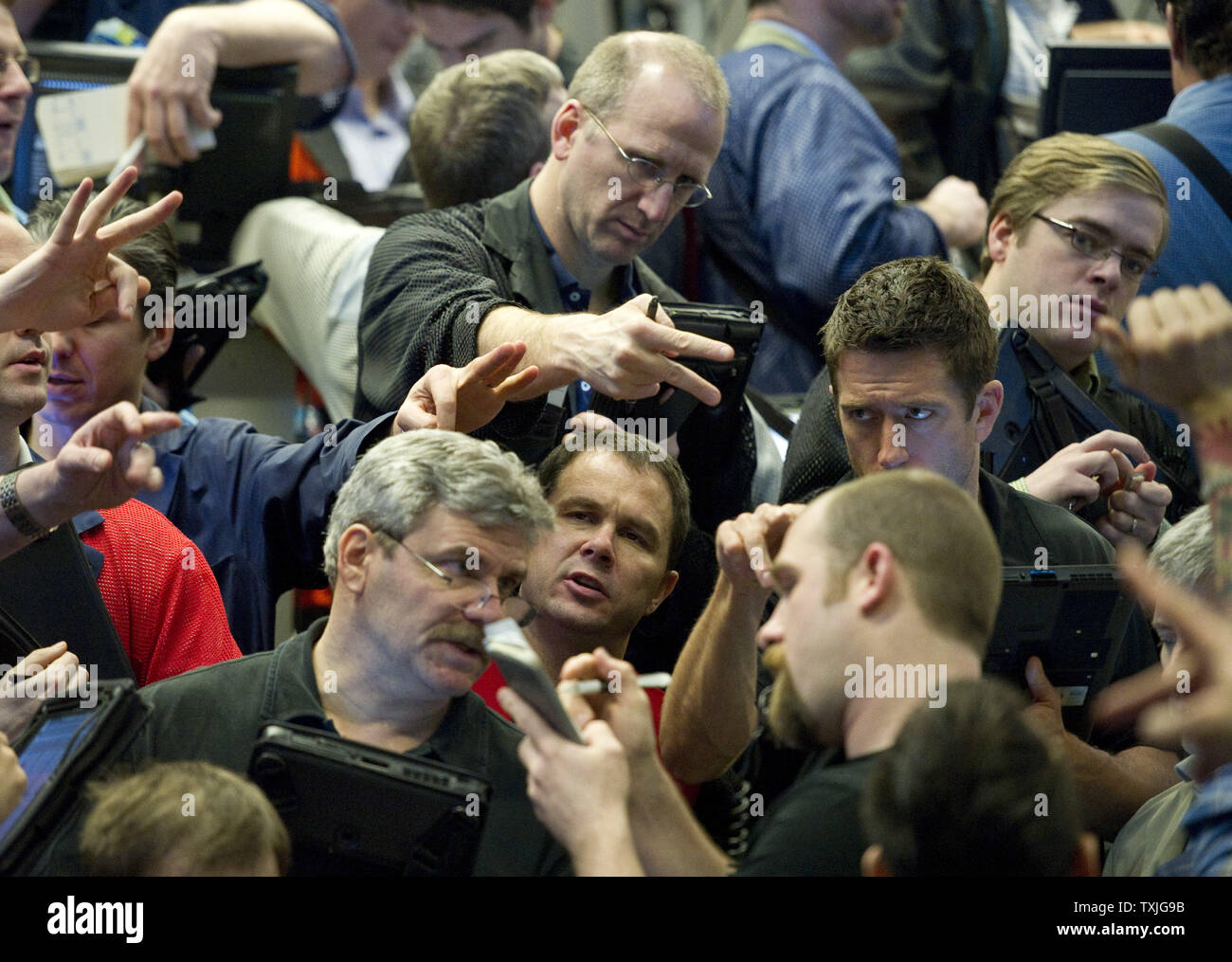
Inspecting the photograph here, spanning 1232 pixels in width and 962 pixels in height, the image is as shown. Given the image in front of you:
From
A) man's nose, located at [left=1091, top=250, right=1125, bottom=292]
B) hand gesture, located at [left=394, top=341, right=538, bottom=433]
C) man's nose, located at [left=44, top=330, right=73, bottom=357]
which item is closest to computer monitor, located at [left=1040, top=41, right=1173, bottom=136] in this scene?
man's nose, located at [left=1091, top=250, right=1125, bottom=292]

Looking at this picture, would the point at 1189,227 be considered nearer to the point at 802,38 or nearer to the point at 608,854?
the point at 802,38

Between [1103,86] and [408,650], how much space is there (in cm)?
272

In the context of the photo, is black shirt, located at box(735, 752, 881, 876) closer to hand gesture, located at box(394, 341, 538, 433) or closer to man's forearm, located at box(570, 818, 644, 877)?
man's forearm, located at box(570, 818, 644, 877)

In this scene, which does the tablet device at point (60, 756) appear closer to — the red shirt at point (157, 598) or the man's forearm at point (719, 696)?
the red shirt at point (157, 598)

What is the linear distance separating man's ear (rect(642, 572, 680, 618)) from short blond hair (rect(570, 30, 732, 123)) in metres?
0.93

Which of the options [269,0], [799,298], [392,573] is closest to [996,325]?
[799,298]

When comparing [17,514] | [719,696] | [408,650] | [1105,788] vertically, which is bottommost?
[1105,788]

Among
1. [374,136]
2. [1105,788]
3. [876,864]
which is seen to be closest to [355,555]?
[876,864]

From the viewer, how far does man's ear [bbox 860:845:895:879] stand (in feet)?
6.16

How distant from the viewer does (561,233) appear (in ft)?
11.0

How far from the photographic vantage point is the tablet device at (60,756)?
210 cm

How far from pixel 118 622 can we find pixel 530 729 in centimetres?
102

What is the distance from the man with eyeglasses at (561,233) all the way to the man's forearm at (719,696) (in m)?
0.59
